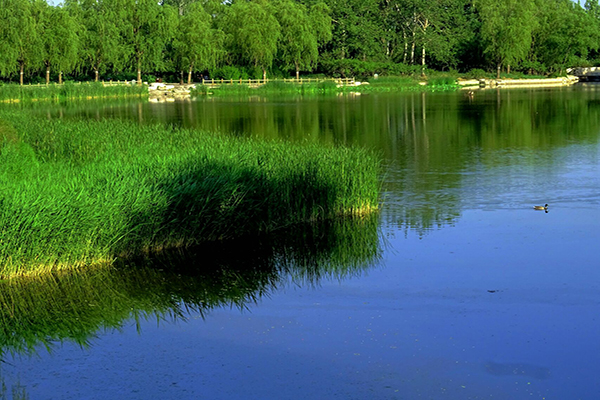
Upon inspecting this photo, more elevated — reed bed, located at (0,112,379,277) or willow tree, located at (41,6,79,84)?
willow tree, located at (41,6,79,84)

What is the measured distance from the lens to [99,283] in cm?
1120

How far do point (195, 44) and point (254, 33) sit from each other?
17.9 ft

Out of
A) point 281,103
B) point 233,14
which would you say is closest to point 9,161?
point 281,103

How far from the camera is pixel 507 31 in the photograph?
3228 inches

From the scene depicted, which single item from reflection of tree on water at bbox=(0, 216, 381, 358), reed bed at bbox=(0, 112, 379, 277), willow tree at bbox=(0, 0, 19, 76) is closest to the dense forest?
willow tree at bbox=(0, 0, 19, 76)

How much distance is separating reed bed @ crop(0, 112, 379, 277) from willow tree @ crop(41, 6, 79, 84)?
4531cm

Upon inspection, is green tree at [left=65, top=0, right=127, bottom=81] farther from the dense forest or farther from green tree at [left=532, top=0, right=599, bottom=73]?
green tree at [left=532, top=0, right=599, bottom=73]

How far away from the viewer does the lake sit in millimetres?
7785

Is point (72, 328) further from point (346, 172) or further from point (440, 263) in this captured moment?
point (346, 172)

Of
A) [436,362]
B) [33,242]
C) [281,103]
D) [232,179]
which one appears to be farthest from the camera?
[281,103]

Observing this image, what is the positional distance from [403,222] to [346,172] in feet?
4.83

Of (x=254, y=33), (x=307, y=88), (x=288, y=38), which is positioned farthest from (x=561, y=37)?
(x=254, y=33)

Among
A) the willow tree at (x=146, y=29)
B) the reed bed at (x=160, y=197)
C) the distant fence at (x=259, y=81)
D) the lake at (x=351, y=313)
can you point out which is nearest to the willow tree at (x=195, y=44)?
the willow tree at (x=146, y=29)

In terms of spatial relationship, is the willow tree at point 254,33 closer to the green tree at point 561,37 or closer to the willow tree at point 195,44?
the willow tree at point 195,44
